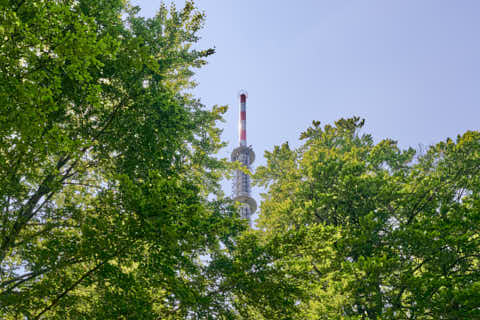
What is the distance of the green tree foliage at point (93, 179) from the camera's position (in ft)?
16.6

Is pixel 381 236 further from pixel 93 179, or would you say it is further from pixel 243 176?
pixel 243 176

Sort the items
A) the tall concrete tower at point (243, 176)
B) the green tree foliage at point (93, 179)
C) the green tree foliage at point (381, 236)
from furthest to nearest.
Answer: the tall concrete tower at point (243, 176)
the green tree foliage at point (381, 236)
the green tree foliage at point (93, 179)

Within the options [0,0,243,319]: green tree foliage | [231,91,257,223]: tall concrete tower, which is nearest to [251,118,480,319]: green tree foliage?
[0,0,243,319]: green tree foliage

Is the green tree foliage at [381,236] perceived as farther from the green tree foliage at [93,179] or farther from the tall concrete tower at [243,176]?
the tall concrete tower at [243,176]

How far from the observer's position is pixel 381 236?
10016mm

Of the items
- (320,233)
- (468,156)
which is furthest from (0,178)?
(468,156)

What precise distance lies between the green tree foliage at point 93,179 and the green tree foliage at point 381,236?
2062 mm

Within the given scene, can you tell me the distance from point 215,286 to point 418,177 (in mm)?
7246

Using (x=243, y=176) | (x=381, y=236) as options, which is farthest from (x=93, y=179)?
(x=243, y=176)

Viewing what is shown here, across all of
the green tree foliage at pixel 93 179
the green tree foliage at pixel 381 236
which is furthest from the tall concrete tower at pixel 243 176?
the green tree foliage at pixel 93 179

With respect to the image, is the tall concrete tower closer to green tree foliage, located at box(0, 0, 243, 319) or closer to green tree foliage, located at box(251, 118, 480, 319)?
green tree foliage, located at box(251, 118, 480, 319)

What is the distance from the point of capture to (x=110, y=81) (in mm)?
7367

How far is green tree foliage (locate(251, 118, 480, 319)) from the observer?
7.26 m

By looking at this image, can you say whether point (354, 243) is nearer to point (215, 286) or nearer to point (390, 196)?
point (390, 196)
